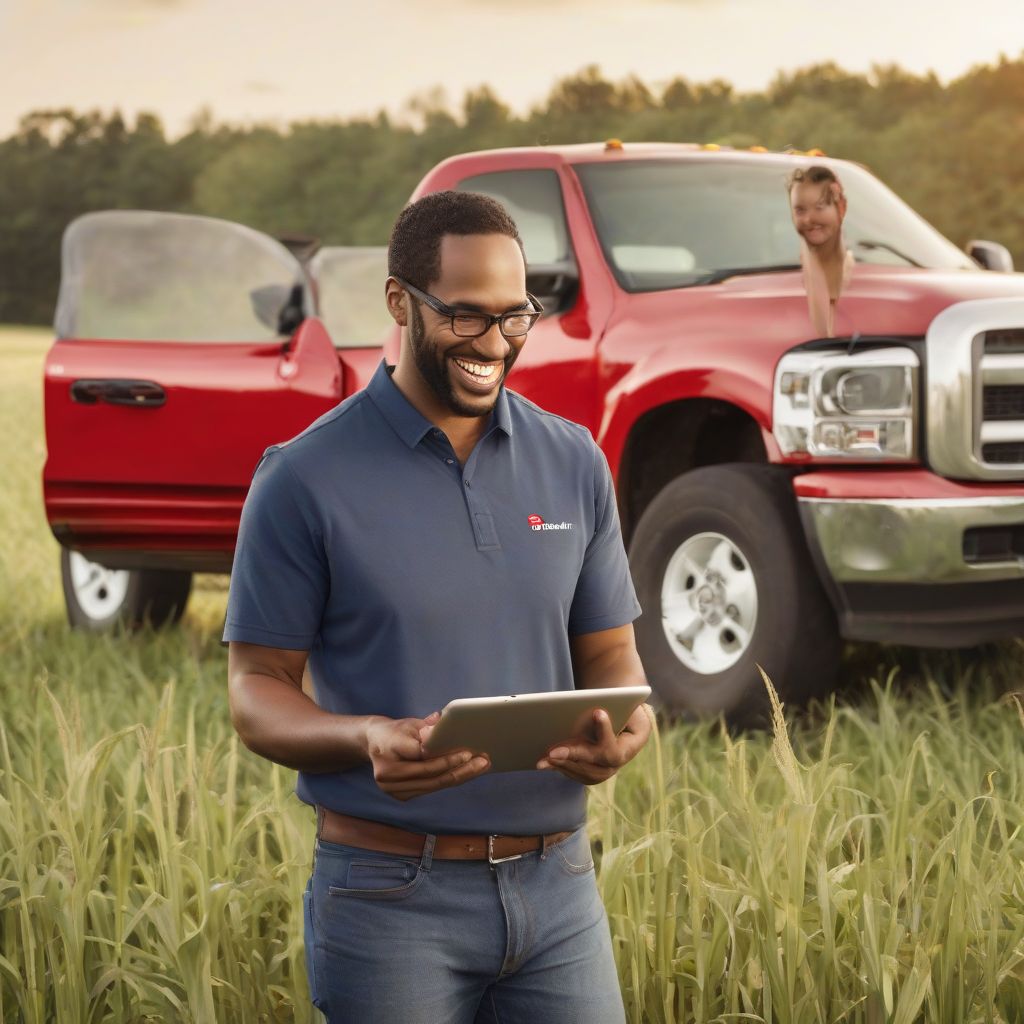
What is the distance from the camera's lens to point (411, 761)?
2.08 meters

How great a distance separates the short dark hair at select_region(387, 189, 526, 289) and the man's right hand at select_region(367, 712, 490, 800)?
23.4 inches

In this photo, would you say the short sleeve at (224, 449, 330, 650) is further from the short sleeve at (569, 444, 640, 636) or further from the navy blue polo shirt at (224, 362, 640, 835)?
the short sleeve at (569, 444, 640, 636)

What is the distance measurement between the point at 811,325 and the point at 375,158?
67.8 metres

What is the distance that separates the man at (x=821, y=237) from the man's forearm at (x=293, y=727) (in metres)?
3.40

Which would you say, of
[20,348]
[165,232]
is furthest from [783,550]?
[20,348]

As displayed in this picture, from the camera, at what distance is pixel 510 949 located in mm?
2248

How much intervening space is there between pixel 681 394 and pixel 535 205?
1.09 meters

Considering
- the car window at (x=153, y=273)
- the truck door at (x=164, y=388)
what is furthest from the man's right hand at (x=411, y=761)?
the car window at (x=153, y=273)

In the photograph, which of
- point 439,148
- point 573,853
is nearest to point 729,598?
point 573,853

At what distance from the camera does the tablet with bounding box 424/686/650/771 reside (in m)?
2.03

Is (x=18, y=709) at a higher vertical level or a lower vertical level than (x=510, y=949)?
lower

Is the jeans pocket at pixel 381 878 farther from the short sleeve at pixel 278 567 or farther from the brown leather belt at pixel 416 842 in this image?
the short sleeve at pixel 278 567

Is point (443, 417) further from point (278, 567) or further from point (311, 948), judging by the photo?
point (311, 948)

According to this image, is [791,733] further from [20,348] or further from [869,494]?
[20,348]
